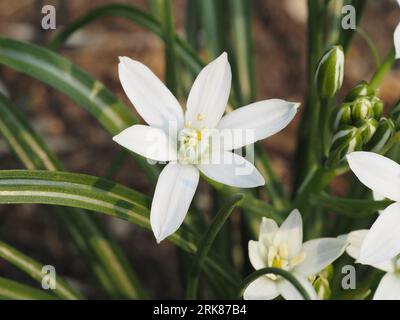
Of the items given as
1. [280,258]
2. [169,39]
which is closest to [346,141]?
[280,258]

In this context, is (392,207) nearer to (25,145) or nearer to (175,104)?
(175,104)

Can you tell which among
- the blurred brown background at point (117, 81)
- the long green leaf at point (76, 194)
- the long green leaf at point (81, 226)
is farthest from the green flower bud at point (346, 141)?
the blurred brown background at point (117, 81)

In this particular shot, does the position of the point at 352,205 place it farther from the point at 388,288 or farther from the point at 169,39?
the point at 169,39

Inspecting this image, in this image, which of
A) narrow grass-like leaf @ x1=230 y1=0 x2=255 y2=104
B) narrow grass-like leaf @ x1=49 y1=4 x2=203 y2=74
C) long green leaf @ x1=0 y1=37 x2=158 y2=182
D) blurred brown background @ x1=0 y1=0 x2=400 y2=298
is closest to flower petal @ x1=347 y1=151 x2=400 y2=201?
long green leaf @ x1=0 y1=37 x2=158 y2=182

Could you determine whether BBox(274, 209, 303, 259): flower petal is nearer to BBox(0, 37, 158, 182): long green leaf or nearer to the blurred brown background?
BBox(0, 37, 158, 182): long green leaf

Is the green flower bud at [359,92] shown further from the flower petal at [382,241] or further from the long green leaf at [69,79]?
the long green leaf at [69,79]
